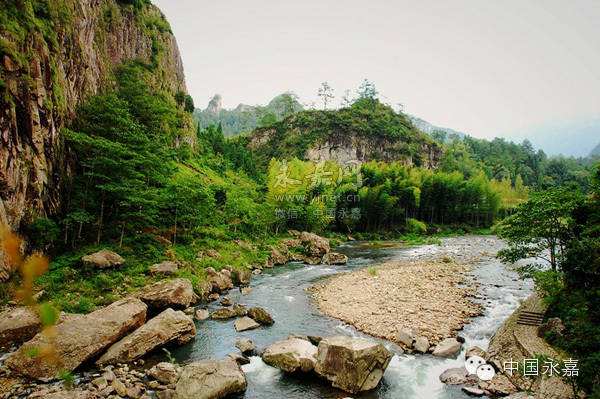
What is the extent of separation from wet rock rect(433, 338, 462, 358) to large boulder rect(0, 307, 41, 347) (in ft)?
46.4

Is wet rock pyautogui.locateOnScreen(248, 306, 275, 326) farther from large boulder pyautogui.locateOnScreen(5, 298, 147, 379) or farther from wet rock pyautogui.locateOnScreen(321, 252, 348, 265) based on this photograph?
wet rock pyautogui.locateOnScreen(321, 252, 348, 265)

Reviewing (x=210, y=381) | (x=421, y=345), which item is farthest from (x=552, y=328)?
(x=210, y=381)

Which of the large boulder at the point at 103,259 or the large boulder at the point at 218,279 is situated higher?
the large boulder at the point at 103,259

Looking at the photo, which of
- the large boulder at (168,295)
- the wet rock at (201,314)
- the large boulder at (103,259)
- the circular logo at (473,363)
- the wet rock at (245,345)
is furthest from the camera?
the large boulder at (103,259)

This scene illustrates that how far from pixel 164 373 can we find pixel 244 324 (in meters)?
4.66

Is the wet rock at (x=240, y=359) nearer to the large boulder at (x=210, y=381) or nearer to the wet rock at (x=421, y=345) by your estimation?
the large boulder at (x=210, y=381)

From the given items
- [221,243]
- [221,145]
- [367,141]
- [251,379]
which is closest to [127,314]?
[251,379]

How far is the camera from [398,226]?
52.4m

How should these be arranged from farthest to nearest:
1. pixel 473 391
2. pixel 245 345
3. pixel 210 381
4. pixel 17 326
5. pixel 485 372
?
pixel 245 345 < pixel 17 326 < pixel 485 372 < pixel 473 391 < pixel 210 381

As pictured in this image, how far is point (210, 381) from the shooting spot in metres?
10.5

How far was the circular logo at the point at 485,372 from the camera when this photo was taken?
37.1ft

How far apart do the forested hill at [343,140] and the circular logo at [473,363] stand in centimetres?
6698

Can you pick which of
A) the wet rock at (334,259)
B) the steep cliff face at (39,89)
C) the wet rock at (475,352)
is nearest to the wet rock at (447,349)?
the wet rock at (475,352)

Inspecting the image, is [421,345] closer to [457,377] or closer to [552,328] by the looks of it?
[457,377]
